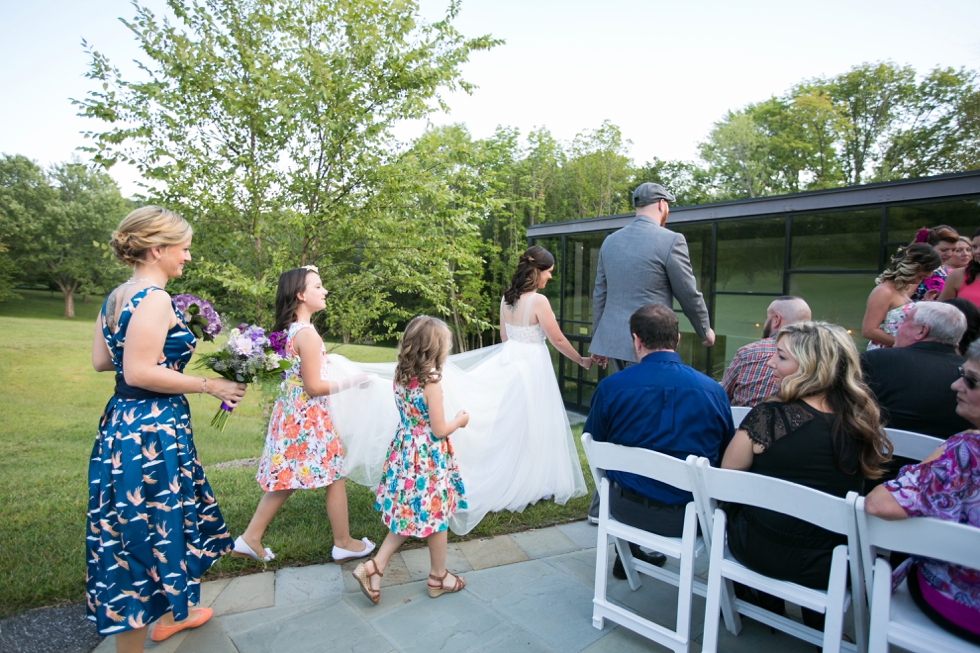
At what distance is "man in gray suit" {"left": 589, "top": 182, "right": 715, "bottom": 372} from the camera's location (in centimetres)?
354

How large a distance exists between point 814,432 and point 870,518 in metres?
0.37

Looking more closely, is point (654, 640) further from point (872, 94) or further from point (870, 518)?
point (872, 94)

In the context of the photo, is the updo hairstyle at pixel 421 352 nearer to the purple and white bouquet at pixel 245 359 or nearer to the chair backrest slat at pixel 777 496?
the purple and white bouquet at pixel 245 359

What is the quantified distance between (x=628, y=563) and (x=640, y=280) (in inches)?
68.0

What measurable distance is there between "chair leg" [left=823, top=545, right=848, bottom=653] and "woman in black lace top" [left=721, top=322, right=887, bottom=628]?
0.12 meters

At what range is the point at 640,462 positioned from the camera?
2398mm

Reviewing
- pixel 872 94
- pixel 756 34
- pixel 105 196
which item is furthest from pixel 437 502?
pixel 872 94

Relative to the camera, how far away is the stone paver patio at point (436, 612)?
246cm

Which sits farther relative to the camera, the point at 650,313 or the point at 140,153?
the point at 140,153

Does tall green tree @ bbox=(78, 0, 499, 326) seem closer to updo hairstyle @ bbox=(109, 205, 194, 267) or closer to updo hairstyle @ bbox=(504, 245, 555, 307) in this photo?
updo hairstyle @ bbox=(504, 245, 555, 307)

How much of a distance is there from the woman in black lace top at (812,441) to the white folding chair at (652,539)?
252 millimetres

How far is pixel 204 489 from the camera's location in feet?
8.32

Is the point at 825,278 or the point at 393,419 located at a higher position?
the point at 825,278

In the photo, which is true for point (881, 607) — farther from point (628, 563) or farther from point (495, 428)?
point (495, 428)
